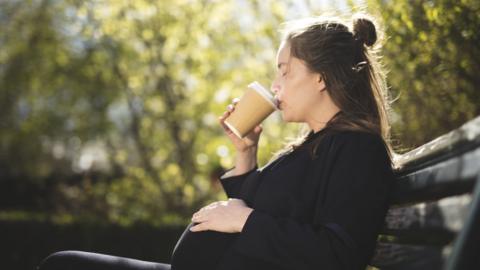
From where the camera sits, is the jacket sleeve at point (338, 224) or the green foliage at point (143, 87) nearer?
the jacket sleeve at point (338, 224)

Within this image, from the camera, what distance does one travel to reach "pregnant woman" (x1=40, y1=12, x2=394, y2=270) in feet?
5.30

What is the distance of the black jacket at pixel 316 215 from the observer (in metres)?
1.60

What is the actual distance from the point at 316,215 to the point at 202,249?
1.35ft

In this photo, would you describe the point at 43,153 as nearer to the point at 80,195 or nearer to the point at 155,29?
the point at 80,195

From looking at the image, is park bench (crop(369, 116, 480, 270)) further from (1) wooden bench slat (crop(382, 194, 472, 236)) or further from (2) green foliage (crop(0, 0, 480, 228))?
(2) green foliage (crop(0, 0, 480, 228))

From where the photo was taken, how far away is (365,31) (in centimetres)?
200

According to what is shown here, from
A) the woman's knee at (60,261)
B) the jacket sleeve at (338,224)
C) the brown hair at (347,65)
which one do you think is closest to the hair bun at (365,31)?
the brown hair at (347,65)

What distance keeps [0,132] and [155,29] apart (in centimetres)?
649

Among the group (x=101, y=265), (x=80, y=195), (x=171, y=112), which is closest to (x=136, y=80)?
(x=171, y=112)

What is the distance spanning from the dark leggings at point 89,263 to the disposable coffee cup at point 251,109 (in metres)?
0.59

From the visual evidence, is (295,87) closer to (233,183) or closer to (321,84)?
(321,84)

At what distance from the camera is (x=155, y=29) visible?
8.55 metres

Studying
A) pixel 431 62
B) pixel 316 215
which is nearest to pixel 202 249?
pixel 316 215

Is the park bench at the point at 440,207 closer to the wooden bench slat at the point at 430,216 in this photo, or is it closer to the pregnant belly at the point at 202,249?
the wooden bench slat at the point at 430,216
